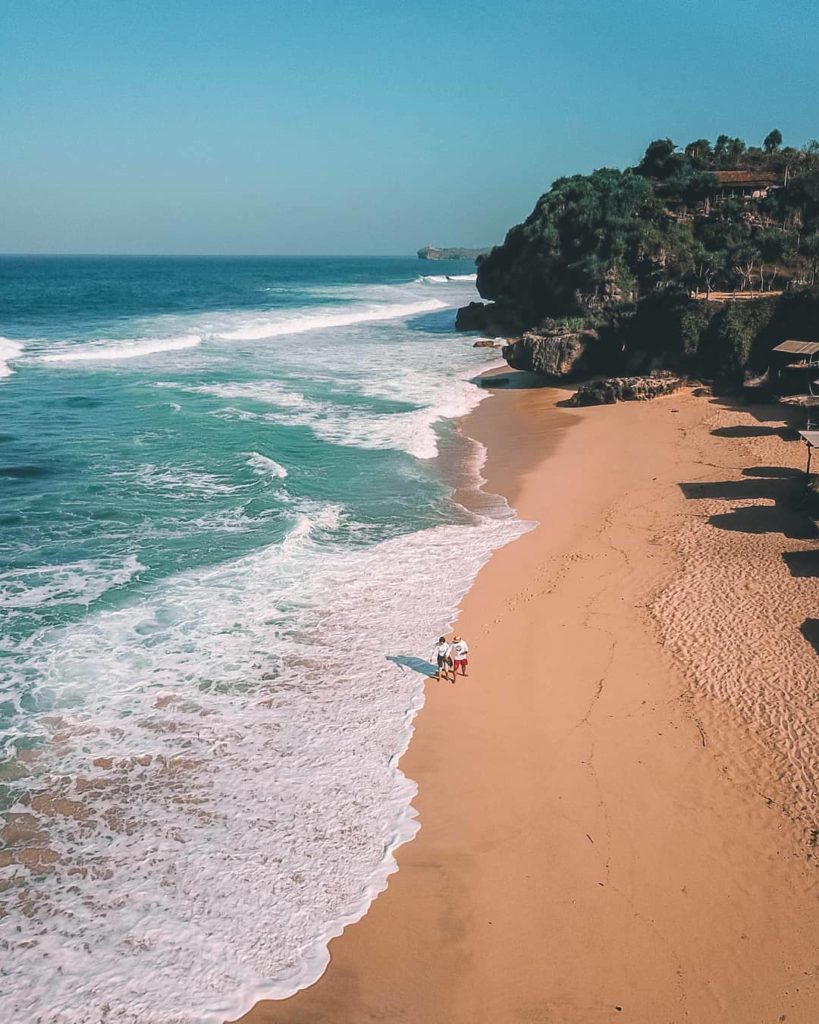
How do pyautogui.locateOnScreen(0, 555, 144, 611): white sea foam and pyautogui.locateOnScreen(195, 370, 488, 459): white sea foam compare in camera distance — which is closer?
pyautogui.locateOnScreen(0, 555, 144, 611): white sea foam

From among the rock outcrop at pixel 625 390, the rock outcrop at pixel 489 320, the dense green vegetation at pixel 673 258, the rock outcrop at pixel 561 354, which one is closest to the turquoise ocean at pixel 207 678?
the rock outcrop at pixel 625 390

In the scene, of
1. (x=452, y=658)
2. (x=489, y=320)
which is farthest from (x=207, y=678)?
(x=489, y=320)

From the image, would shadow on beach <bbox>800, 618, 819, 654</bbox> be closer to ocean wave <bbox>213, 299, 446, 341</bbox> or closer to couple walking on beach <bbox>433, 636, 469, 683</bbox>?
couple walking on beach <bbox>433, 636, 469, 683</bbox>

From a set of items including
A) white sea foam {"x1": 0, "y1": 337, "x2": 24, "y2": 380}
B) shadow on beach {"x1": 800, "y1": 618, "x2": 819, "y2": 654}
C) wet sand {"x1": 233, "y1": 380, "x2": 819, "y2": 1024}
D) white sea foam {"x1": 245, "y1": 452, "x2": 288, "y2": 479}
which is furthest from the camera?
white sea foam {"x1": 0, "y1": 337, "x2": 24, "y2": 380}

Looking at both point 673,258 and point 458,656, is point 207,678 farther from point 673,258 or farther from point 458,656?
point 673,258

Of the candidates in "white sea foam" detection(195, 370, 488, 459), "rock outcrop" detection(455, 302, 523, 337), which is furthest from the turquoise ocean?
"rock outcrop" detection(455, 302, 523, 337)

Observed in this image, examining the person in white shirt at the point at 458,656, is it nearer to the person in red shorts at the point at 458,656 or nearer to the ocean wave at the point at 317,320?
the person in red shorts at the point at 458,656
